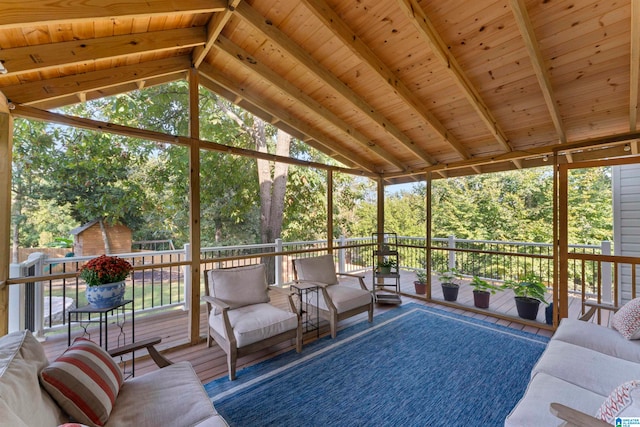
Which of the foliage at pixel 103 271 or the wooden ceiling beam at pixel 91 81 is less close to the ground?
the wooden ceiling beam at pixel 91 81

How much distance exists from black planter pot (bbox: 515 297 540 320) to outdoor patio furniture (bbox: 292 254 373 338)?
2217 mm

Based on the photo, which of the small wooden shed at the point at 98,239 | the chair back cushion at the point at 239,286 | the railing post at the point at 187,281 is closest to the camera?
the chair back cushion at the point at 239,286

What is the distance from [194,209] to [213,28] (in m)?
1.90

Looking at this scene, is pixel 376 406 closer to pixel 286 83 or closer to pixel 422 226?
pixel 286 83

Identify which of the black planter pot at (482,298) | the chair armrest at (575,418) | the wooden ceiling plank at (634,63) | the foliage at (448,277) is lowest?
the black planter pot at (482,298)

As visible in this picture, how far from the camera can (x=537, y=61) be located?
247cm

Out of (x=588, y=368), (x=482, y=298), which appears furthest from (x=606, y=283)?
(x=588, y=368)

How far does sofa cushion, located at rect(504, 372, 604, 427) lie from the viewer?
1.36m

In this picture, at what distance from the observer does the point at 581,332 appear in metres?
2.31

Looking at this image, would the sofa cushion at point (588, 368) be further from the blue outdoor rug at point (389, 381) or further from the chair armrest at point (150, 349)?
the chair armrest at point (150, 349)

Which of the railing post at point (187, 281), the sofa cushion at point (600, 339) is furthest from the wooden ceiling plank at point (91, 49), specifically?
the sofa cushion at point (600, 339)

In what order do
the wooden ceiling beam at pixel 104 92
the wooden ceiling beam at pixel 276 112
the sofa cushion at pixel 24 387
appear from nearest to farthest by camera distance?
the sofa cushion at pixel 24 387
the wooden ceiling beam at pixel 104 92
the wooden ceiling beam at pixel 276 112

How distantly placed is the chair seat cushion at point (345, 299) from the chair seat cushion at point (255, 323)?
77cm

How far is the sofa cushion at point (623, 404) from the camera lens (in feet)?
3.46
